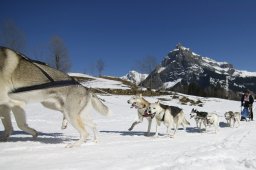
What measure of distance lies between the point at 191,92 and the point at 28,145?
97568 mm

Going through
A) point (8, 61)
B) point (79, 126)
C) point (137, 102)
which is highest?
point (8, 61)

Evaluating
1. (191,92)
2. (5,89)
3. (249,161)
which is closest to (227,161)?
(249,161)

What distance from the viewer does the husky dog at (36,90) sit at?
7.21 metres

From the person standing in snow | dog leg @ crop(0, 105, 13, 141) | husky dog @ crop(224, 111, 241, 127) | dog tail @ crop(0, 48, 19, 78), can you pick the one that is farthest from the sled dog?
dog tail @ crop(0, 48, 19, 78)

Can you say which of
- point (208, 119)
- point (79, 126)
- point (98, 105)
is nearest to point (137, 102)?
point (208, 119)

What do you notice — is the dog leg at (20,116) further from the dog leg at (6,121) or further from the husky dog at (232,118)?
the husky dog at (232,118)

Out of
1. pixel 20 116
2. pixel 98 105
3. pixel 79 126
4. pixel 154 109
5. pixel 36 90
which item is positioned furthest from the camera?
pixel 154 109

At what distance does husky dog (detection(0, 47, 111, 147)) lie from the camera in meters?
7.21

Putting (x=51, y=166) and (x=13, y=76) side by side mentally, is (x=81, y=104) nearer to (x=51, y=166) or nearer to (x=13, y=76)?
(x=13, y=76)

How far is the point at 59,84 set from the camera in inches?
304

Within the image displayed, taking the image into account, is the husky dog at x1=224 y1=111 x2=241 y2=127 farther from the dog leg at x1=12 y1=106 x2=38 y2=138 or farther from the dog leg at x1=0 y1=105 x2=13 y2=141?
the dog leg at x1=0 y1=105 x2=13 y2=141

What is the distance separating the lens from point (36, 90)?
7395mm

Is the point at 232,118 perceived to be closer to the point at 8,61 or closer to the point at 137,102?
the point at 137,102

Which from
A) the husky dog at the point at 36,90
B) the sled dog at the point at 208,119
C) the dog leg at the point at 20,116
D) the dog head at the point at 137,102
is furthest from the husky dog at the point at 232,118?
the dog leg at the point at 20,116
